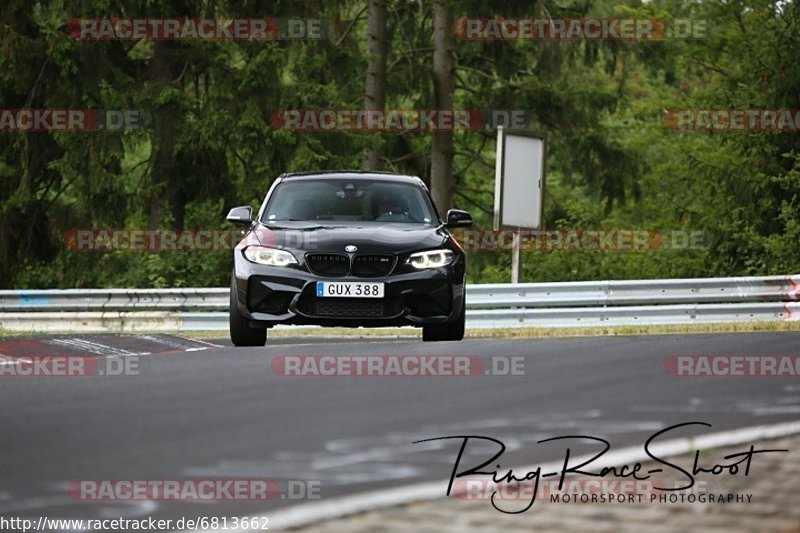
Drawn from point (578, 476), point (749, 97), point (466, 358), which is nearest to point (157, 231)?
point (749, 97)

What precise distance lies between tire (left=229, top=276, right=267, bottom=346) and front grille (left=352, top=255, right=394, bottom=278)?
1268 mm

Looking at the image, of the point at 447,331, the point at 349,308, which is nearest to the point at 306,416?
the point at 349,308

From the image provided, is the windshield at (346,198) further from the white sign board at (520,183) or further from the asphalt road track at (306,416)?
the white sign board at (520,183)

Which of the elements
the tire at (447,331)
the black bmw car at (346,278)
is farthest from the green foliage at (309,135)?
the black bmw car at (346,278)

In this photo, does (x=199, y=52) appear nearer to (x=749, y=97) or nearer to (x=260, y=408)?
(x=749, y=97)

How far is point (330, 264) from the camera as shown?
46.2ft

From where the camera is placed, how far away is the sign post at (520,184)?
24.2 m

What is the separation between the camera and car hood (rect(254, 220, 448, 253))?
1413 cm

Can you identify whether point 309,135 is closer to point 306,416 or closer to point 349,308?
point 349,308

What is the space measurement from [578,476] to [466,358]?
6822 millimetres

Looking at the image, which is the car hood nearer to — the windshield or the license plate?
the license plate

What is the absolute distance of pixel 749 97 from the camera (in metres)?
33.1

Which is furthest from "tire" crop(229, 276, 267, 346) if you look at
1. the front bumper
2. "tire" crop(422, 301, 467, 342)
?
"tire" crop(422, 301, 467, 342)

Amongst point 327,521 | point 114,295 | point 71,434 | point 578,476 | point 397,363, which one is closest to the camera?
point 327,521
